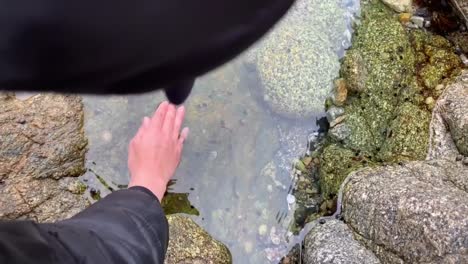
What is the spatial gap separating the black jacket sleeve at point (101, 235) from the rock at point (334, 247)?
0.93 metres

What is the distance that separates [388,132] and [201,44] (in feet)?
8.85

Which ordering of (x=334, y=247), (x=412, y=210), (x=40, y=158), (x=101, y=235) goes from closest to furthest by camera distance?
(x=101, y=235) → (x=412, y=210) → (x=334, y=247) → (x=40, y=158)

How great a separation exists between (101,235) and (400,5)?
2630 millimetres

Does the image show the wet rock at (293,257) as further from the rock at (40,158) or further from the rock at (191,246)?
the rock at (40,158)

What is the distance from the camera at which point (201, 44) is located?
1.27 meters

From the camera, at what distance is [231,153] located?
12.4 feet

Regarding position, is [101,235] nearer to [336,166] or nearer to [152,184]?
[152,184]

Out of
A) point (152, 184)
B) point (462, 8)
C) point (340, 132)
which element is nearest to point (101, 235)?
point (152, 184)

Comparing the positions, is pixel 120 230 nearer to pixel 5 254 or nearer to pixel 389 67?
pixel 5 254

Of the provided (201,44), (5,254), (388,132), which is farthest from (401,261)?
(201,44)

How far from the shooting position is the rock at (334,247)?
321 centimetres

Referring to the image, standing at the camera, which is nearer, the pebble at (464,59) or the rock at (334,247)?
the rock at (334,247)

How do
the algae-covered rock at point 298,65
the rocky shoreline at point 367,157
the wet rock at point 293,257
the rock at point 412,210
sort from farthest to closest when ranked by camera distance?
the algae-covered rock at point 298,65
the wet rock at point 293,257
the rocky shoreline at point 367,157
the rock at point 412,210

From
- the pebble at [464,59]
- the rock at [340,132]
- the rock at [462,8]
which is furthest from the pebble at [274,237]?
the rock at [462,8]
